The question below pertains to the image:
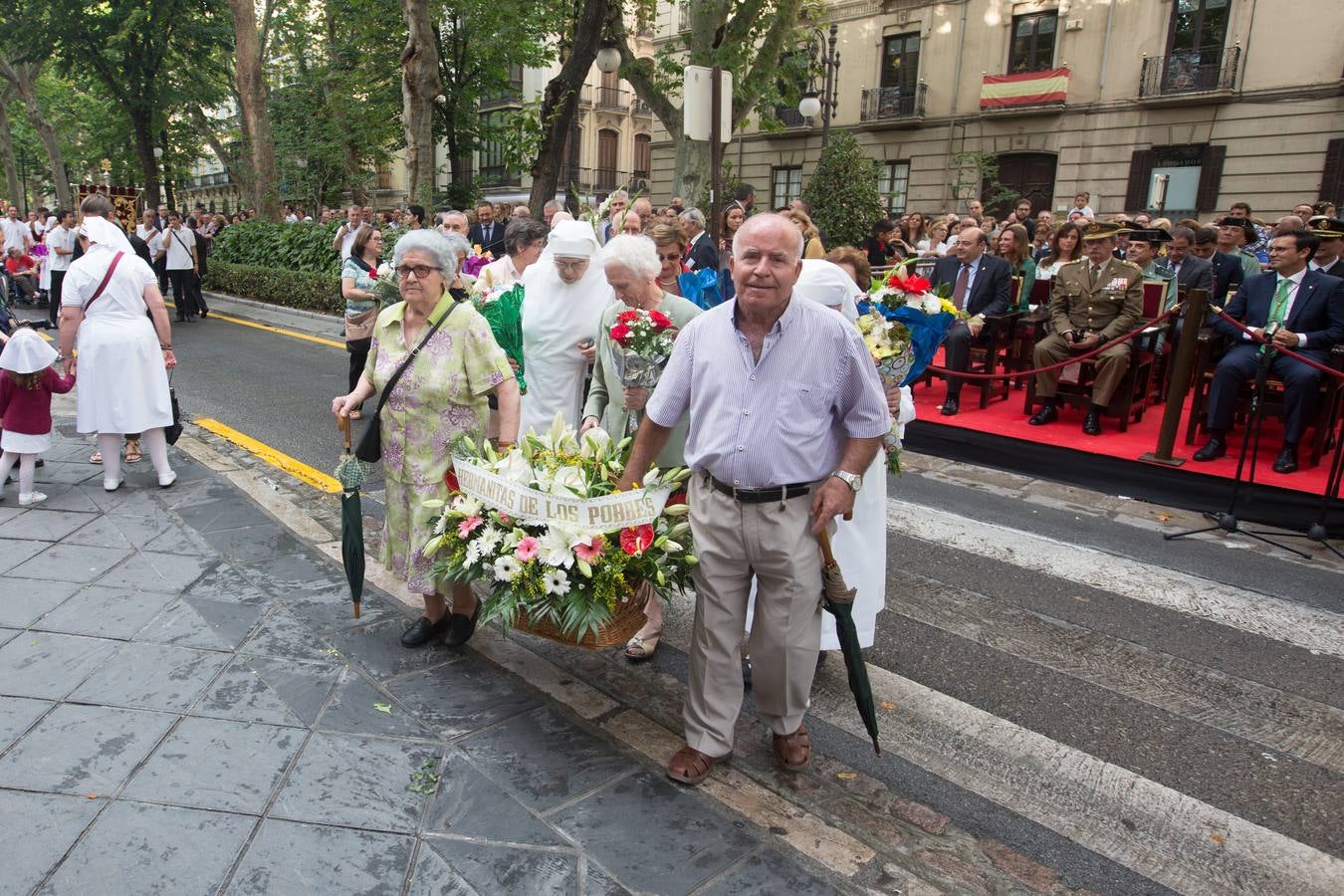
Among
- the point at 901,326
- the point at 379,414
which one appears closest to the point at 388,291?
the point at 379,414

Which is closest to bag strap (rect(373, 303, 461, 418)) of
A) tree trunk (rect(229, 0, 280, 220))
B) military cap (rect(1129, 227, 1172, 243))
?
military cap (rect(1129, 227, 1172, 243))

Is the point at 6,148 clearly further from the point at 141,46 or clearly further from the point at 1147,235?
the point at 1147,235

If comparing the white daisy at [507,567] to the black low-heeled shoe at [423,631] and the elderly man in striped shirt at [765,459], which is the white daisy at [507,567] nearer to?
the elderly man in striped shirt at [765,459]

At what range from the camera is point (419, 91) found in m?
14.9

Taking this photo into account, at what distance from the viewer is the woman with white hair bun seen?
3.90 meters

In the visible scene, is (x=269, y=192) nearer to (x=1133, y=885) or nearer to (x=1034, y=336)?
(x=1034, y=336)

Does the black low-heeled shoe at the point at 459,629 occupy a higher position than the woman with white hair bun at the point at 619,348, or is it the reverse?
the woman with white hair bun at the point at 619,348

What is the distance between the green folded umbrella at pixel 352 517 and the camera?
401 centimetres

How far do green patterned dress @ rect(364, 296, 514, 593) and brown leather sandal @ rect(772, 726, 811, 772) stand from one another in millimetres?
1562

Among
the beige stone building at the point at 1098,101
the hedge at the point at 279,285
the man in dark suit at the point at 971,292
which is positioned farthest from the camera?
the beige stone building at the point at 1098,101

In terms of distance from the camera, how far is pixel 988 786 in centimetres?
331

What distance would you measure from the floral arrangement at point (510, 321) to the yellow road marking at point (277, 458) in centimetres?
209

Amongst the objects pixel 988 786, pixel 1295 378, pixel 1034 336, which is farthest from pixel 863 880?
pixel 1034 336

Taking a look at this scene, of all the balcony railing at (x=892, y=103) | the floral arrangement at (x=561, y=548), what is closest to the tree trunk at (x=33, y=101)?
the balcony railing at (x=892, y=103)
